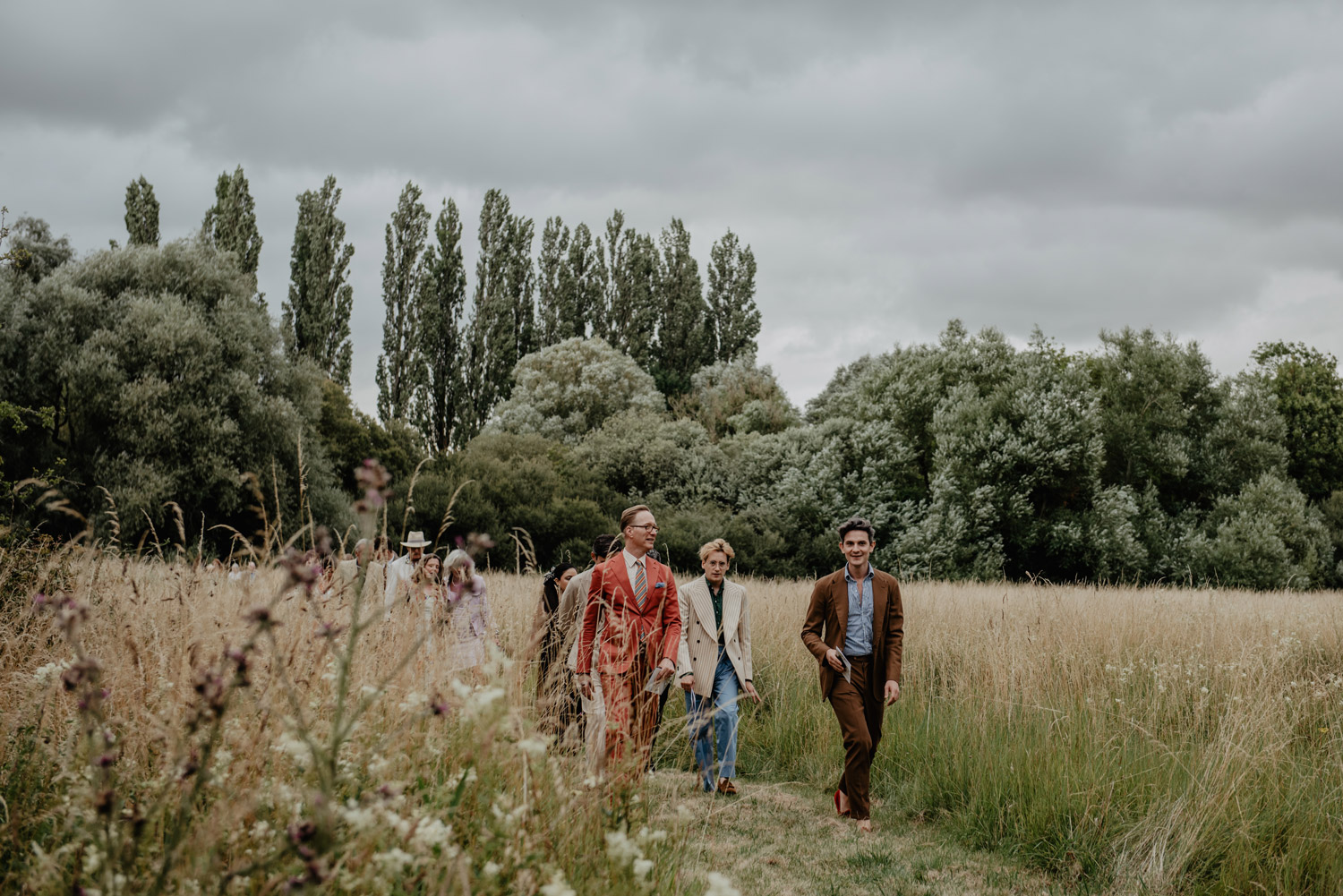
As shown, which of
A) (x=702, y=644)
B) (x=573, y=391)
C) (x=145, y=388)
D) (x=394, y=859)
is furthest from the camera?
(x=573, y=391)

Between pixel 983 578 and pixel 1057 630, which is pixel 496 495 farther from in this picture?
pixel 1057 630

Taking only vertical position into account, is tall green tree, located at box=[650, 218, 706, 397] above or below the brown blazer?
above

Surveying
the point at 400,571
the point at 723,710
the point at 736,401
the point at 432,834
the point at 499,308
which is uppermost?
the point at 499,308

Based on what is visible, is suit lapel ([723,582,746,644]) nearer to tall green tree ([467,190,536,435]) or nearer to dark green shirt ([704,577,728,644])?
dark green shirt ([704,577,728,644])

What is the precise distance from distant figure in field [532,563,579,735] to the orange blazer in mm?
206

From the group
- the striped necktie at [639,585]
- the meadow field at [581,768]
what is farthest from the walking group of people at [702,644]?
the meadow field at [581,768]

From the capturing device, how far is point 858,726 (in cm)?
558

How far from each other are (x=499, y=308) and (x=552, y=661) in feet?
112

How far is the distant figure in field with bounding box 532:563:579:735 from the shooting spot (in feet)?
14.2

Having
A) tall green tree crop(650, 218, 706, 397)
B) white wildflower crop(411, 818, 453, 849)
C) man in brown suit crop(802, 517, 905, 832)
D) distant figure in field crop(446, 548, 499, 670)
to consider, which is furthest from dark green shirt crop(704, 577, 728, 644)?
tall green tree crop(650, 218, 706, 397)

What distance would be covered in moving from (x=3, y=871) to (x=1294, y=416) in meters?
44.9

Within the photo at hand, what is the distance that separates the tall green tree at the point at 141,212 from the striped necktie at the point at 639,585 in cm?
3122

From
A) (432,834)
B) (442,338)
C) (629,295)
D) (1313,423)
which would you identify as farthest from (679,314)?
(432,834)

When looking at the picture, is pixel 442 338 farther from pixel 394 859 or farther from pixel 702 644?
pixel 394 859
